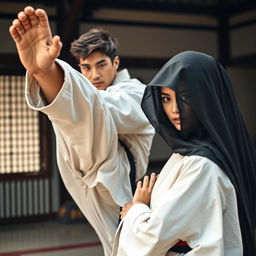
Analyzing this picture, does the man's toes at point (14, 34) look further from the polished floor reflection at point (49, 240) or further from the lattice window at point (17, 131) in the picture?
the lattice window at point (17, 131)

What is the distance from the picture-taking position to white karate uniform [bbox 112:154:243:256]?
1.39 metres

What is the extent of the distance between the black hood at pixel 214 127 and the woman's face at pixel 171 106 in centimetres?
3

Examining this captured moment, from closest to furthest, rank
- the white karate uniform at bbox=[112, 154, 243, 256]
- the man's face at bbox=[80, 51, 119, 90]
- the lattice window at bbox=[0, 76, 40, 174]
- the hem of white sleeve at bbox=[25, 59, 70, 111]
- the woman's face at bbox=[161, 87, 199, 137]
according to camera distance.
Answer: the white karate uniform at bbox=[112, 154, 243, 256] < the woman's face at bbox=[161, 87, 199, 137] < the hem of white sleeve at bbox=[25, 59, 70, 111] < the man's face at bbox=[80, 51, 119, 90] < the lattice window at bbox=[0, 76, 40, 174]

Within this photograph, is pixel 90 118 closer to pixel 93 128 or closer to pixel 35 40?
pixel 93 128

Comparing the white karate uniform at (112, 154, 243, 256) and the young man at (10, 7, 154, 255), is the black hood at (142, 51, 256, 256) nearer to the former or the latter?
the white karate uniform at (112, 154, 243, 256)

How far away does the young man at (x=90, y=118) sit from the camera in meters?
1.54

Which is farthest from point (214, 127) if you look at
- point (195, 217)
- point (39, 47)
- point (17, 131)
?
point (17, 131)

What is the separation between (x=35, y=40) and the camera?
1.54 metres

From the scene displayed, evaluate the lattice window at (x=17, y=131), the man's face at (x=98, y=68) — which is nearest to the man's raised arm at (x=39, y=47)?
the man's face at (x=98, y=68)

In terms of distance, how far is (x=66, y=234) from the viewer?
6059 mm

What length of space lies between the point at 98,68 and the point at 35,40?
2.45 ft

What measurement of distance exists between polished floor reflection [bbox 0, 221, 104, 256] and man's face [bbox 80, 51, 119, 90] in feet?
10.6

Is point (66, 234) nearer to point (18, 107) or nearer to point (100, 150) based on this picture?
point (18, 107)

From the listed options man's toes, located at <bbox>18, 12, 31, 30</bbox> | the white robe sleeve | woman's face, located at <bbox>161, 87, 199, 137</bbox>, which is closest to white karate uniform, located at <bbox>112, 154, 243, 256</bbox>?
woman's face, located at <bbox>161, 87, 199, 137</bbox>
